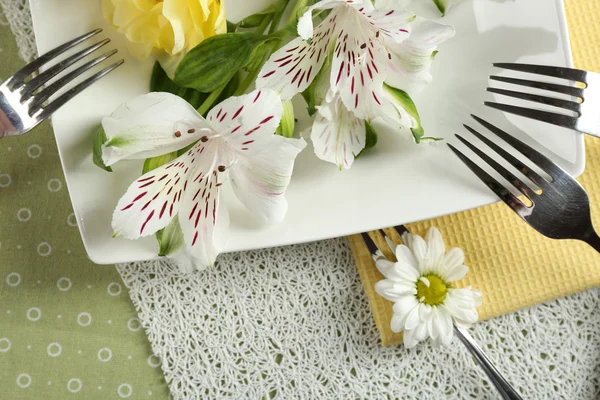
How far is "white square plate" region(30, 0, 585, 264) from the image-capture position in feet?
1.82

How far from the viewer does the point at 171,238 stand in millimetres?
531

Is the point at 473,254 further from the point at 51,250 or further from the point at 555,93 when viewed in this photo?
the point at 51,250

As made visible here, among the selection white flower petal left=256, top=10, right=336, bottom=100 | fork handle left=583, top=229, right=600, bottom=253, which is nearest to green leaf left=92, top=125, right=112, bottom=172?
white flower petal left=256, top=10, right=336, bottom=100

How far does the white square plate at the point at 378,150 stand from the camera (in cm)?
55

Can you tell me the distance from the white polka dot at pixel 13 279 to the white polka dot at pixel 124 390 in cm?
17

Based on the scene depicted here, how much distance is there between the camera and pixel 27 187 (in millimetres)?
663

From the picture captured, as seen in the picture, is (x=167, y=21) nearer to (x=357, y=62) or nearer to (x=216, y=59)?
(x=216, y=59)

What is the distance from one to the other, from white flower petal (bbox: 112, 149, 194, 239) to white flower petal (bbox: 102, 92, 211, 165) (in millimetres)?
26

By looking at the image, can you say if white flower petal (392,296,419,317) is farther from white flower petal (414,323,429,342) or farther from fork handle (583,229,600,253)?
fork handle (583,229,600,253)

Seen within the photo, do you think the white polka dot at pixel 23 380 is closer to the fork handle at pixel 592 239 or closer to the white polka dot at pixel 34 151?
the white polka dot at pixel 34 151

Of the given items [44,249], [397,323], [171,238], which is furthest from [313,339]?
[44,249]

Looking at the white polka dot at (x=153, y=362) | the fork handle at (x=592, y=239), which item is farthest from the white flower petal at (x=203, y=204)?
the fork handle at (x=592, y=239)

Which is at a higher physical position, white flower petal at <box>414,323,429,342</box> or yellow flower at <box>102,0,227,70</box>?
yellow flower at <box>102,0,227,70</box>

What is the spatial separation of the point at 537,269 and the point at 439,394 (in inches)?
7.1
